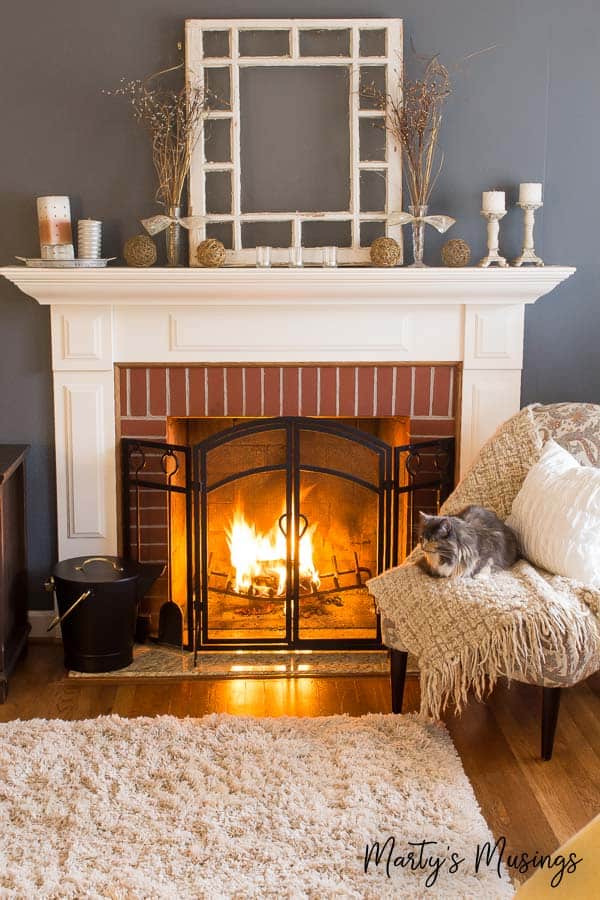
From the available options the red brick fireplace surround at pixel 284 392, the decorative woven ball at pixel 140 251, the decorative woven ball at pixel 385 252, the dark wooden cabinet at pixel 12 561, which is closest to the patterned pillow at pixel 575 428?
the red brick fireplace surround at pixel 284 392

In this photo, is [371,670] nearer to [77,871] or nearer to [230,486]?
[230,486]

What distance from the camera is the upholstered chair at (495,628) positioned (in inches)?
91.8

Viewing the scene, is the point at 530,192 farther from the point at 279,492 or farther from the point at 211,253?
the point at 279,492

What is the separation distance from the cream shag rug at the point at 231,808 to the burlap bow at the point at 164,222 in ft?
5.15

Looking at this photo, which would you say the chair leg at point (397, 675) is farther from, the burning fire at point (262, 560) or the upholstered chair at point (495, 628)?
the burning fire at point (262, 560)

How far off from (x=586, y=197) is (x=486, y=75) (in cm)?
54

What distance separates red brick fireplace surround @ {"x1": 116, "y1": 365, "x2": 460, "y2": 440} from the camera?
3.27 metres

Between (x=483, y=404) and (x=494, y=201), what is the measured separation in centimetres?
70

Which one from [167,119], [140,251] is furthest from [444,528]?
[167,119]

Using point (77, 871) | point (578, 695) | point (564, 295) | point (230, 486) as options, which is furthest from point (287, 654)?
point (564, 295)

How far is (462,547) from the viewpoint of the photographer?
2.54 metres

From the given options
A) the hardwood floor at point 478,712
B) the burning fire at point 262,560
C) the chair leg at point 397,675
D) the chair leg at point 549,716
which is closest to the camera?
the hardwood floor at point 478,712

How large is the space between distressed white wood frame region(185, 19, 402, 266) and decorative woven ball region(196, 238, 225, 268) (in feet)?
0.24

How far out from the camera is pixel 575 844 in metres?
1.43
